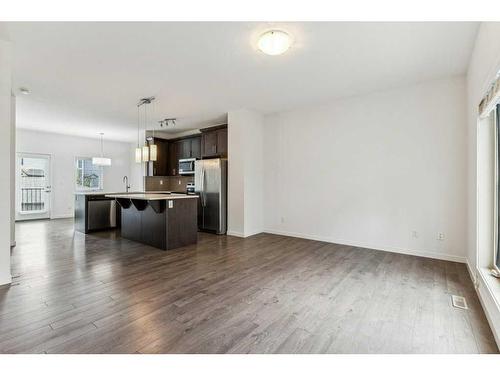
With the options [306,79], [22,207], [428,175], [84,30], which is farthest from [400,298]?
[22,207]

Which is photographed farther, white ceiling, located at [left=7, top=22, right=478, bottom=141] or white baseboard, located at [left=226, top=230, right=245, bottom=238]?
white baseboard, located at [left=226, top=230, right=245, bottom=238]

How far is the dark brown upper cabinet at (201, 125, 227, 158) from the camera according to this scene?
19.3ft

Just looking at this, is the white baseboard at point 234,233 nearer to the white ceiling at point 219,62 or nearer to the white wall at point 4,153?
the white ceiling at point 219,62

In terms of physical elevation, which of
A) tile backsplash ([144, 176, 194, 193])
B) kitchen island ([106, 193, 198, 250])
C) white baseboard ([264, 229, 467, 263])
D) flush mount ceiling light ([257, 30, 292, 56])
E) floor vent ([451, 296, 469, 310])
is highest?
flush mount ceiling light ([257, 30, 292, 56])

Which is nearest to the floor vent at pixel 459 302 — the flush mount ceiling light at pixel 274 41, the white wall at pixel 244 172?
the flush mount ceiling light at pixel 274 41

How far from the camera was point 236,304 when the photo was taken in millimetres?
2307

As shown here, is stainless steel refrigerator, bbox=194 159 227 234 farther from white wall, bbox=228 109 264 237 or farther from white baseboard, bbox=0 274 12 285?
white baseboard, bbox=0 274 12 285

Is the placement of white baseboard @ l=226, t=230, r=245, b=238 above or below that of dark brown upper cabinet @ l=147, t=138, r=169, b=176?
below

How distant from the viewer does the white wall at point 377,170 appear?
359 cm

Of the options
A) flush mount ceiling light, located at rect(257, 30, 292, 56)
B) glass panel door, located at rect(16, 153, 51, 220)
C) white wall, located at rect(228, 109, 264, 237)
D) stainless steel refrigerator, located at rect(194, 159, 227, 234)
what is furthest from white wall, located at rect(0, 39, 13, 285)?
glass panel door, located at rect(16, 153, 51, 220)

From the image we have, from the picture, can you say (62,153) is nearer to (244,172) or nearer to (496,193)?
(244,172)

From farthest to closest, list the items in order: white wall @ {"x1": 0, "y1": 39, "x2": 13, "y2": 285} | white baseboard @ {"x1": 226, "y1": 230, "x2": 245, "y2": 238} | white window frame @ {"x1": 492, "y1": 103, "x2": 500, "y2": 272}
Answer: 1. white baseboard @ {"x1": 226, "y1": 230, "x2": 245, "y2": 238}
2. white wall @ {"x1": 0, "y1": 39, "x2": 13, "y2": 285}
3. white window frame @ {"x1": 492, "y1": 103, "x2": 500, "y2": 272}

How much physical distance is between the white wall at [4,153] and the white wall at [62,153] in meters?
5.97

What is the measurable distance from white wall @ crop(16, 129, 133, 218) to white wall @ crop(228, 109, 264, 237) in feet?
19.5
